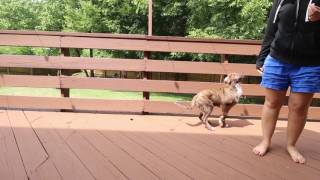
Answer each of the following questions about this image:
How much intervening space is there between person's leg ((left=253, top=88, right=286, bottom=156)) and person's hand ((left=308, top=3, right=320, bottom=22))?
0.56 m

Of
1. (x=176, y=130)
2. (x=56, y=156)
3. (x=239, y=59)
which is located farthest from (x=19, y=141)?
(x=239, y=59)

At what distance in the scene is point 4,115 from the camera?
171 inches

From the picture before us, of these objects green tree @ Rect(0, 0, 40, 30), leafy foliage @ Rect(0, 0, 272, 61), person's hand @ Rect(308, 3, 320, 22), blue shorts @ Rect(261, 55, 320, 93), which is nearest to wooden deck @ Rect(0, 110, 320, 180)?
blue shorts @ Rect(261, 55, 320, 93)

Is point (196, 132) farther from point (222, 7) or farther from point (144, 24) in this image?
point (144, 24)

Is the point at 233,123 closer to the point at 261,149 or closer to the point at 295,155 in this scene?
the point at 261,149

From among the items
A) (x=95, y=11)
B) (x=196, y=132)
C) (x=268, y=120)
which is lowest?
(x=196, y=132)

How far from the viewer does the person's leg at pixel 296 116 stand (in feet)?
9.38

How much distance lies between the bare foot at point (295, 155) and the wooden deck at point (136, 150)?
54 mm

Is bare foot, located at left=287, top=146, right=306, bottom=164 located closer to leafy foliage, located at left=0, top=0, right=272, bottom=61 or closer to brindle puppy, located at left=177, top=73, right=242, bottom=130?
brindle puppy, located at left=177, top=73, right=242, bottom=130

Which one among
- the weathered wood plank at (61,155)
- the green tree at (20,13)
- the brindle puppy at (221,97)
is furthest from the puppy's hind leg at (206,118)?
the green tree at (20,13)

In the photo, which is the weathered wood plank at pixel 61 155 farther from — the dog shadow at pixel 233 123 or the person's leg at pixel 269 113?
the dog shadow at pixel 233 123

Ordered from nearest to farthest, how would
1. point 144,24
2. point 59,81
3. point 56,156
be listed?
point 56,156
point 59,81
point 144,24

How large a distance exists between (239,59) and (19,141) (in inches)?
489

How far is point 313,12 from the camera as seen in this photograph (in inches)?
104
